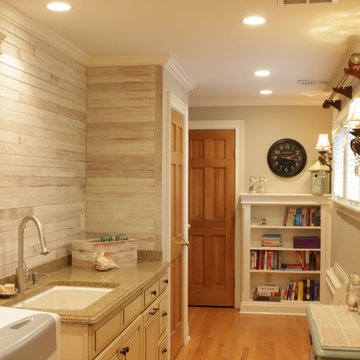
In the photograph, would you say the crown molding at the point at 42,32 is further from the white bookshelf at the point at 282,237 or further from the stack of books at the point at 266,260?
the stack of books at the point at 266,260

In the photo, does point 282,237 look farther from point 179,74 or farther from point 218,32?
point 218,32

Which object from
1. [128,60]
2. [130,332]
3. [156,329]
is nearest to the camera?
[130,332]

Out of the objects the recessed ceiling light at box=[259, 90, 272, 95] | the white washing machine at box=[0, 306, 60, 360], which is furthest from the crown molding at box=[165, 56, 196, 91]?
the white washing machine at box=[0, 306, 60, 360]

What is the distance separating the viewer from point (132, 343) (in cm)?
304

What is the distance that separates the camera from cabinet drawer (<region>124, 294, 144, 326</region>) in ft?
9.59

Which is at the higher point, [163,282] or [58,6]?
[58,6]

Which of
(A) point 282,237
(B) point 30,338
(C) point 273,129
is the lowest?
(A) point 282,237

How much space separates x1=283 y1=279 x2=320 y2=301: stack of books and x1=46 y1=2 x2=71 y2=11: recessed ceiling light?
4443 mm

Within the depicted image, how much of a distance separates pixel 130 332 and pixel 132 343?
0.08m

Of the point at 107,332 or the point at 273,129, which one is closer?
the point at 107,332

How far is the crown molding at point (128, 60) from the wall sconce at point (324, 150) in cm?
237

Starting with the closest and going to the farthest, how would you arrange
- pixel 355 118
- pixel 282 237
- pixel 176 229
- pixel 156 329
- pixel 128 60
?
pixel 355 118, pixel 156 329, pixel 128 60, pixel 176 229, pixel 282 237

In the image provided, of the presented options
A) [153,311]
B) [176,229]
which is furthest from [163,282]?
[176,229]

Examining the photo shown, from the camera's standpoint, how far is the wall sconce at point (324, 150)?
5.67m
